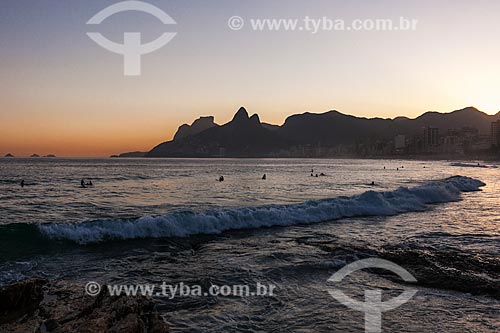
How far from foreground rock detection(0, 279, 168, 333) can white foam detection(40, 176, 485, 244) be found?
27.8ft

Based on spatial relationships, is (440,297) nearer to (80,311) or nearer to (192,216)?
(80,311)

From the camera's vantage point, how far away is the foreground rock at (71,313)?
6.10 metres

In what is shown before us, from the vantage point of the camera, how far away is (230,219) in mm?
20359

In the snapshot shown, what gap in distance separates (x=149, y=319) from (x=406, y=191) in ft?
103

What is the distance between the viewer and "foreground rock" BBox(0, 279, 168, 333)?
20.0ft

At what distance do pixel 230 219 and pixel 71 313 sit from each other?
44.6 ft

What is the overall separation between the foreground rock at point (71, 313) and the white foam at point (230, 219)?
8472 mm

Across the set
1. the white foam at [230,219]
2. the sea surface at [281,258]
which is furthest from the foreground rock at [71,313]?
the white foam at [230,219]

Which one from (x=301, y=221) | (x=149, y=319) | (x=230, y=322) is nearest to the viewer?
(x=149, y=319)

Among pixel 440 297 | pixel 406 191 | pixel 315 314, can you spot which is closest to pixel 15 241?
pixel 315 314

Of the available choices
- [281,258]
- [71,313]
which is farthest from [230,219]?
[71,313]

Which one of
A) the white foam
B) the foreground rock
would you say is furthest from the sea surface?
the foreground rock

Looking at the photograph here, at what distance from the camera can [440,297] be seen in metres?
9.02

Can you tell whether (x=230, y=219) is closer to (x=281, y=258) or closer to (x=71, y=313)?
(x=281, y=258)
